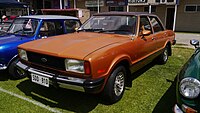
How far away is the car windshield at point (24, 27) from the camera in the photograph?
5.07 metres

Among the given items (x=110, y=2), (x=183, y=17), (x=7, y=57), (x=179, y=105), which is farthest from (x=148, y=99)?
(x=110, y=2)

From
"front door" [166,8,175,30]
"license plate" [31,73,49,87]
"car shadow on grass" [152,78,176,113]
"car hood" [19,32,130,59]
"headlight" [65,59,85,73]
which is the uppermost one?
"front door" [166,8,175,30]

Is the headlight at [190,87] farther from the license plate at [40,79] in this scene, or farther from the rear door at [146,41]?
the license plate at [40,79]

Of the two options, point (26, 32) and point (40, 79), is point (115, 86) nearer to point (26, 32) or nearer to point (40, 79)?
point (40, 79)

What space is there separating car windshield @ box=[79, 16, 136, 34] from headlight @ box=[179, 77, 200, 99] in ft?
6.30

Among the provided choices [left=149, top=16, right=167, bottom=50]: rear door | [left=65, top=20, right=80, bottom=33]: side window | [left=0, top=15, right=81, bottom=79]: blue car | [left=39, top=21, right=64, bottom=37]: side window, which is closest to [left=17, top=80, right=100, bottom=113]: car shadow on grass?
[left=0, top=15, right=81, bottom=79]: blue car

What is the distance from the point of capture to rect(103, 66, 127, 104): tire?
3293 mm

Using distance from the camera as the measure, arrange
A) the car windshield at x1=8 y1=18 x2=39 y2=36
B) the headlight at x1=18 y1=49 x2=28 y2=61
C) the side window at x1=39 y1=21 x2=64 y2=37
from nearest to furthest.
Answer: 1. the headlight at x1=18 y1=49 x2=28 y2=61
2. the car windshield at x1=8 y1=18 x2=39 y2=36
3. the side window at x1=39 y1=21 x2=64 y2=37

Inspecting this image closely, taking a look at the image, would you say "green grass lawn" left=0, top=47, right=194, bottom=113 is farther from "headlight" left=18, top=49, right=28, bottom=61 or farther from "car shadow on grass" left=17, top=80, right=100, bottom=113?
"headlight" left=18, top=49, right=28, bottom=61

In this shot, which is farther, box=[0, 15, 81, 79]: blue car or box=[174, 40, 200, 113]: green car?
box=[0, 15, 81, 79]: blue car

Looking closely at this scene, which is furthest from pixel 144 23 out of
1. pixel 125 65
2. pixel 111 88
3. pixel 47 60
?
pixel 47 60

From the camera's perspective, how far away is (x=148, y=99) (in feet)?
12.4

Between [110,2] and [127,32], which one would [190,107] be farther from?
[110,2]

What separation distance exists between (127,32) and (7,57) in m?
2.68
